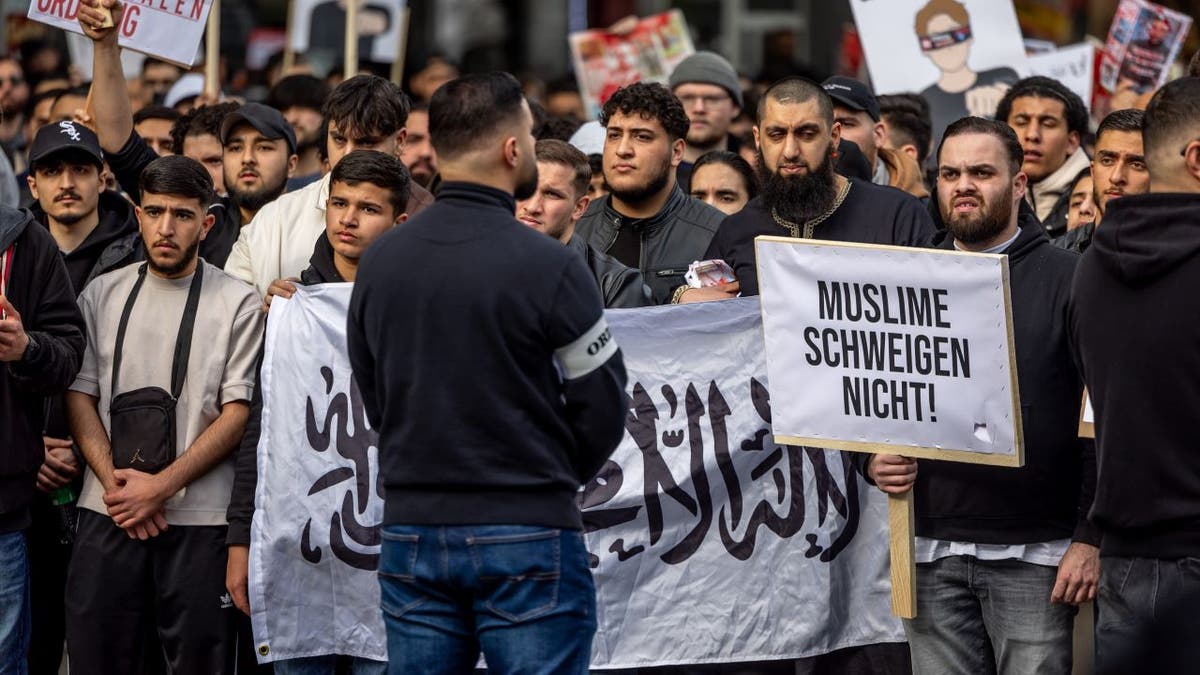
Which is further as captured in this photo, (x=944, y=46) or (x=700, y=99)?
(x=944, y=46)

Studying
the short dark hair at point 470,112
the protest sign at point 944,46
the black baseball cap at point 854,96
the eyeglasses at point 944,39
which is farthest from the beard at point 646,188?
the eyeglasses at point 944,39

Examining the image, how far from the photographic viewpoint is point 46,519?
6.48 metres

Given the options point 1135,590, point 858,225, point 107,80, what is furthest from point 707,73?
point 1135,590

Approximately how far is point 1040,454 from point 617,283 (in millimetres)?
1661

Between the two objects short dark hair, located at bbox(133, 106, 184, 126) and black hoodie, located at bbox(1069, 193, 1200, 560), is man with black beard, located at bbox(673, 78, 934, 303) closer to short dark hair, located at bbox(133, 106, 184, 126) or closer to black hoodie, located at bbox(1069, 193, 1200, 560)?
black hoodie, located at bbox(1069, 193, 1200, 560)

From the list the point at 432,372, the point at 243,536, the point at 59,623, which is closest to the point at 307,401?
the point at 243,536

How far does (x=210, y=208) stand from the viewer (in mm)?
7176

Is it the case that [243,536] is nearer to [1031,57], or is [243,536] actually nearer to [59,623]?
[59,623]

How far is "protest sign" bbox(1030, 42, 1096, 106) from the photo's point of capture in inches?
401

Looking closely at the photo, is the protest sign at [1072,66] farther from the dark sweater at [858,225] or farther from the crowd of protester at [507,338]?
the dark sweater at [858,225]

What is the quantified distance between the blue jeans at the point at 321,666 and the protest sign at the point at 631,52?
664cm

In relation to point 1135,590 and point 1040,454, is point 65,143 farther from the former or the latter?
point 1135,590

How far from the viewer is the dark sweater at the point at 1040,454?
5.41 meters

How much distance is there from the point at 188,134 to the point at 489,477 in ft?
14.3
